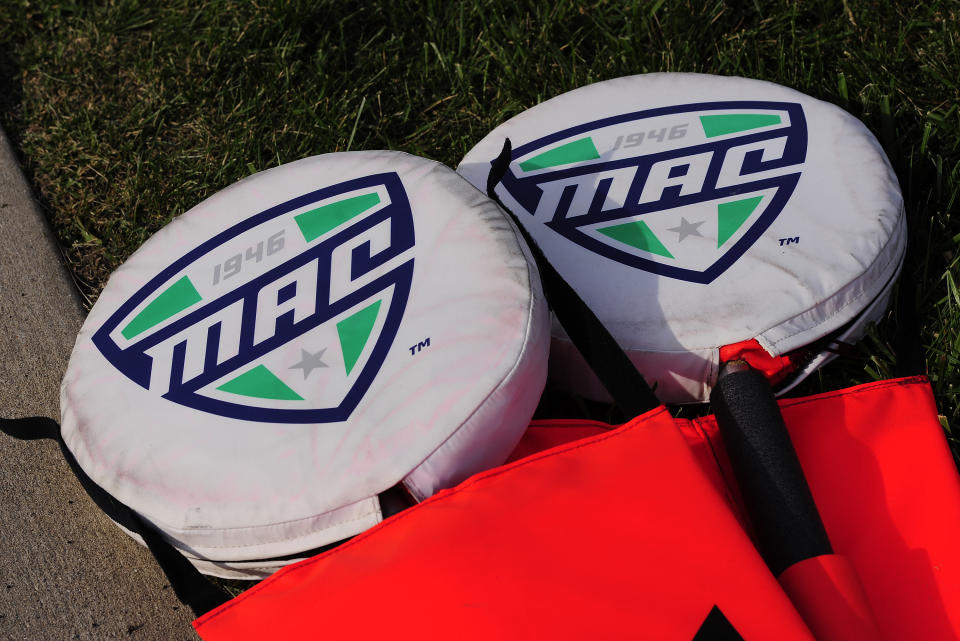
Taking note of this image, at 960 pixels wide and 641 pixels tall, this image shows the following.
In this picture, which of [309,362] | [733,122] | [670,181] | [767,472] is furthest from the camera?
[733,122]

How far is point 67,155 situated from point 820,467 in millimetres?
2064

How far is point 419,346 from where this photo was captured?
144cm

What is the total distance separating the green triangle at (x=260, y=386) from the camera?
1.45 m

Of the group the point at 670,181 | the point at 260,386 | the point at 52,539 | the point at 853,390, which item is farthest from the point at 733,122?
the point at 52,539

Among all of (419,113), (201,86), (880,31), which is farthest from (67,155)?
(880,31)

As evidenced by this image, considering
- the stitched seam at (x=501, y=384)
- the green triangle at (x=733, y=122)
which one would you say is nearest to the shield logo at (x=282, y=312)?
the stitched seam at (x=501, y=384)

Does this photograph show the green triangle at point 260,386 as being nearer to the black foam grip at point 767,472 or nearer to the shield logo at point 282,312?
the shield logo at point 282,312

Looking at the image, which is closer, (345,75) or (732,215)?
(732,215)

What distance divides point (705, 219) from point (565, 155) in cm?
34

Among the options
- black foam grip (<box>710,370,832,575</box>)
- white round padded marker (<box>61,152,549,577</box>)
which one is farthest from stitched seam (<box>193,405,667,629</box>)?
black foam grip (<box>710,370,832,575</box>)

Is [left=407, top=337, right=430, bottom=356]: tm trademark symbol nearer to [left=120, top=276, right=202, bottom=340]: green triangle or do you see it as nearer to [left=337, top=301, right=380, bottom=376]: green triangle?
[left=337, top=301, right=380, bottom=376]: green triangle

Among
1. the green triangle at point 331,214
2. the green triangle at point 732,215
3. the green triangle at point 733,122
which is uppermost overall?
the green triangle at point 733,122

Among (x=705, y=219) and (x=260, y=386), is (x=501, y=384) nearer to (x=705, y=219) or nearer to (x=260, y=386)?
(x=260, y=386)

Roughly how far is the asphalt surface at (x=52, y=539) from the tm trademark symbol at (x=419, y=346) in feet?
2.17
